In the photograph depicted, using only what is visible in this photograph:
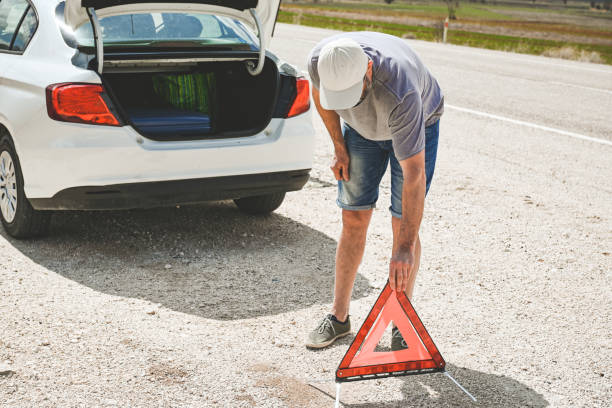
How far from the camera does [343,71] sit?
274cm

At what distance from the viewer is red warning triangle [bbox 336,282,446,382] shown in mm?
3188

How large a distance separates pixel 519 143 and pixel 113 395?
641cm

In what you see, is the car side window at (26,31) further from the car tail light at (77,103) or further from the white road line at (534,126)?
the white road line at (534,126)

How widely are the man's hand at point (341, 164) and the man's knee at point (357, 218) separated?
181 millimetres

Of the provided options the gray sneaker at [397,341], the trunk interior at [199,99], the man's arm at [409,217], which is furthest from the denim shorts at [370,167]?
the trunk interior at [199,99]

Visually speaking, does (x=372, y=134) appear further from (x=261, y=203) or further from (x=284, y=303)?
(x=261, y=203)

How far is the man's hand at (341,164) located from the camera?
3512 millimetres

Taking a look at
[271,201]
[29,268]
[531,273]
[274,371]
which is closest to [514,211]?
[531,273]

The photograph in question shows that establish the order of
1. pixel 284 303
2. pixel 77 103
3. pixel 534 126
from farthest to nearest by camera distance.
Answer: pixel 534 126, pixel 77 103, pixel 284 303

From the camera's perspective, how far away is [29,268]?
4441 mm

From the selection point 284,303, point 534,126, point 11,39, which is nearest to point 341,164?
point 284,303

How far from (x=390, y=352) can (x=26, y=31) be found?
3.35 m

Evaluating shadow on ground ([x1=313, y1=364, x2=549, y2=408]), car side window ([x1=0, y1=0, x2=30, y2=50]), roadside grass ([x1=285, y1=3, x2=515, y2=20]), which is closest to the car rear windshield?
car side window ([x1=0, y1=0, x2=30, y2=50])

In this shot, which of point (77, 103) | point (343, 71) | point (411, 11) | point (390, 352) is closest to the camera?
point (343, 71)
